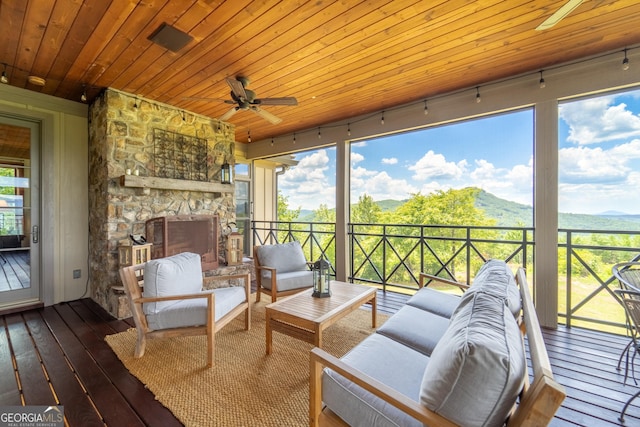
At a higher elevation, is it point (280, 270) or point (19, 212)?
point (19, 212)

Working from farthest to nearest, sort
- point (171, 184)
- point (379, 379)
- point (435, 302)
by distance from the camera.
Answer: point (171, 184), point (435, 302), point (379, 379)

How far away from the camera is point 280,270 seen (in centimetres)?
373

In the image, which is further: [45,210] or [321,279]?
[45,210]

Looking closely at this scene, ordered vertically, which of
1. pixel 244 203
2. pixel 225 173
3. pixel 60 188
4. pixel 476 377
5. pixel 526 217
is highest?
pixel 225 173

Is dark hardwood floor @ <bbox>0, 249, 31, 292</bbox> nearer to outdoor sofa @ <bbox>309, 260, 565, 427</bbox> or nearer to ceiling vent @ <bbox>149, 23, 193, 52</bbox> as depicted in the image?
ceiling vent @ <bbox>149, 23, 193, 52</bbox>

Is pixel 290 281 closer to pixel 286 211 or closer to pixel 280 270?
pixel 280 270

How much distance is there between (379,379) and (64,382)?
2280 millimetres

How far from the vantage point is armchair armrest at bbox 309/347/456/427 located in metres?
0.96

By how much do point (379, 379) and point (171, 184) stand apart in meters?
3.69

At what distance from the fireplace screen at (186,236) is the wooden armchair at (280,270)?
39.6 inches

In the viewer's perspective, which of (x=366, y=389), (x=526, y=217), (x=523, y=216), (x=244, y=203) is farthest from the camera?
(x=244, y=203)

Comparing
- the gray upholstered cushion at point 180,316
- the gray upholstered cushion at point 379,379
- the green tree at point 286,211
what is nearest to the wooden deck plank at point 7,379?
the gray upholstered cushion at point 180,316

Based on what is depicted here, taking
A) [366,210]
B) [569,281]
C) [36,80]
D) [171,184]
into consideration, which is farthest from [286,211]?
[569,281]

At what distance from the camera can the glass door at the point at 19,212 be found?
11.0 feet
